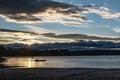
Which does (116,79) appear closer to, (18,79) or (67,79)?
(67,79)

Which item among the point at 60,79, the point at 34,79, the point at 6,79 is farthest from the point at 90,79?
the point at 6,79

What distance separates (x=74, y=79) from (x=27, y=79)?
5744mm

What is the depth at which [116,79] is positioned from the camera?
142 feet

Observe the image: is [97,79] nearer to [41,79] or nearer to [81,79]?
[81,79]

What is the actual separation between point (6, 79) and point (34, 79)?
11.2ft

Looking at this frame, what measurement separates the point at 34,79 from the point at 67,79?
406cm

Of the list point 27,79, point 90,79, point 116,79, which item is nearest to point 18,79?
point 27,79

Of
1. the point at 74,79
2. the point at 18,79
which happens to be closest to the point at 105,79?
the point at 74,79

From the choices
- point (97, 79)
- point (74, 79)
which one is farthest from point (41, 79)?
point (97, 79)

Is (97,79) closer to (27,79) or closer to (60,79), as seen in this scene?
(60,79)

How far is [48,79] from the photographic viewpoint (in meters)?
45.3

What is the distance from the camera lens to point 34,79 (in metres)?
45.1

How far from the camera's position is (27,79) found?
44875 mm

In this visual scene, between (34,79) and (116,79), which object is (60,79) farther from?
(116,79)
